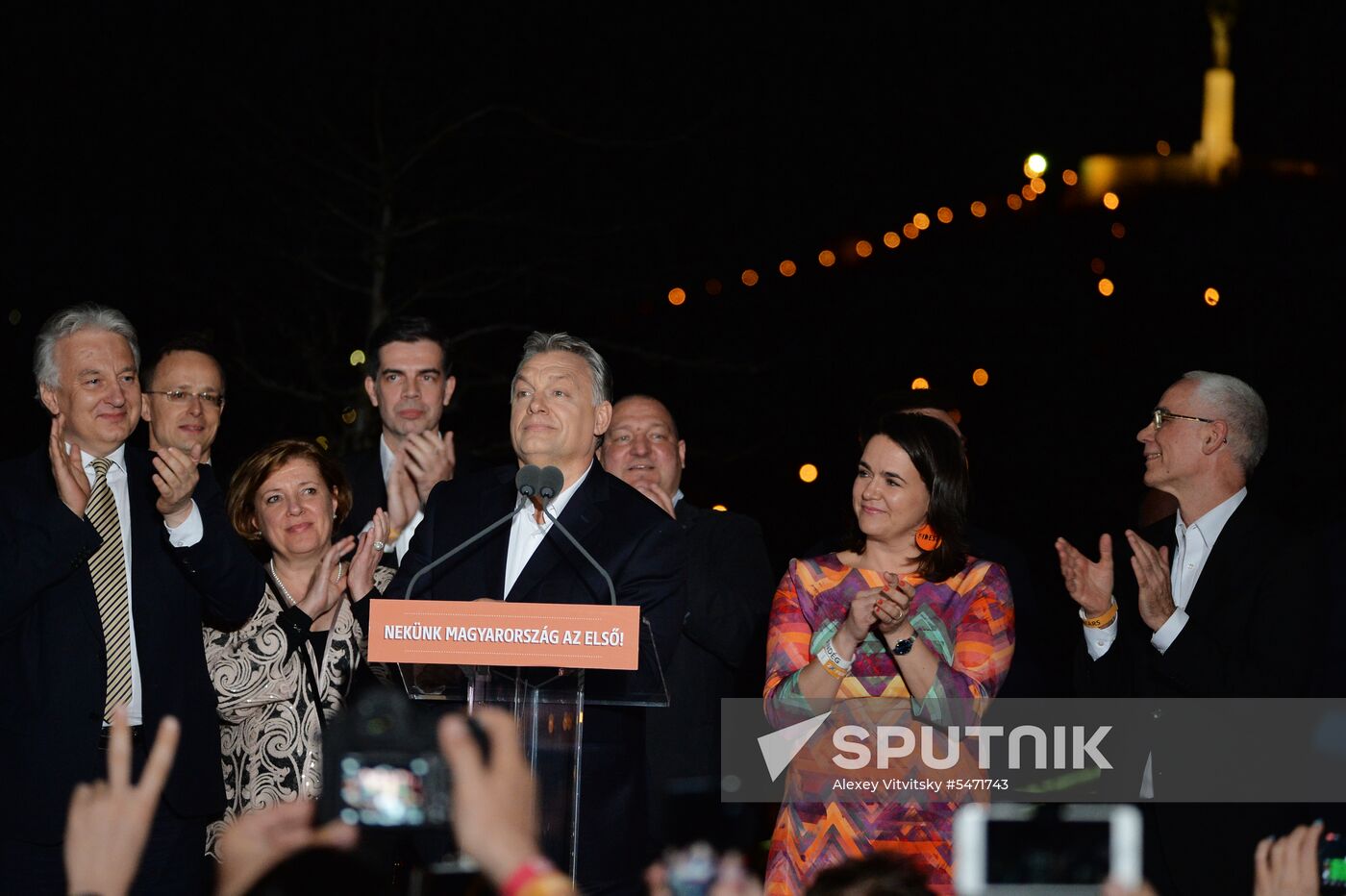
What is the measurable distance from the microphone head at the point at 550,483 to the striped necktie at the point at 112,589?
1242 mm

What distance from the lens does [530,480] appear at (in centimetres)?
305

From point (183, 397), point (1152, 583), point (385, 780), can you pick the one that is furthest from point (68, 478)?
point (1152, 583)

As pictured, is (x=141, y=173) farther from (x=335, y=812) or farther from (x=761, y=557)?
(x=335, y=812)

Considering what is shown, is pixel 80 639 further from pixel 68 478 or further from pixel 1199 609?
pixel 1199 609

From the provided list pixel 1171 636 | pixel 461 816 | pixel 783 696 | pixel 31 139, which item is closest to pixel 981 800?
pixel 783 696

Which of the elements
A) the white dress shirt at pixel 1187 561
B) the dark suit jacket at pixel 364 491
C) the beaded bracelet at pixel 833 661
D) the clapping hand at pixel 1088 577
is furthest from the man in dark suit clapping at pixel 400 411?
the white dress shirt at pixel 1187 561

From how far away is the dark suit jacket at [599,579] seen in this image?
3.14m

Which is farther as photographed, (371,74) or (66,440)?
(371,74)

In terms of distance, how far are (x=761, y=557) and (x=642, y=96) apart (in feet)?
18.2

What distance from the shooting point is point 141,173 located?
29.8 feet

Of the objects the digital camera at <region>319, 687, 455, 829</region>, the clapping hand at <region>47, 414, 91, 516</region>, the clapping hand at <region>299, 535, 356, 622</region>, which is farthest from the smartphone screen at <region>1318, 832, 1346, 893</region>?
the clapping hand at <region>47, 414, 91, 516</region>

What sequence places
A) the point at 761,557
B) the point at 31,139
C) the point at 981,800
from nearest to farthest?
the point at 981,800 → the point at 761,557 → the point at 31,139

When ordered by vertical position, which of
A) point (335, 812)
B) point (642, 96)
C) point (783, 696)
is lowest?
point (335, 812)

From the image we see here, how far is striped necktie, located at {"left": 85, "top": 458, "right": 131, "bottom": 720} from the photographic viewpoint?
3.64 meters
